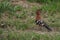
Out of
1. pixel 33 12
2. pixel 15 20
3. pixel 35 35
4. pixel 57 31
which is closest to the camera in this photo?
pixel 35 35

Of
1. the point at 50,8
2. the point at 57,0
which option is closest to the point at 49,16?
the point at 50,8

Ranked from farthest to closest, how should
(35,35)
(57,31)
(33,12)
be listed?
(33,12) < (57,31) < (35,35)

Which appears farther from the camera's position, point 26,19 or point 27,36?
point 26,19

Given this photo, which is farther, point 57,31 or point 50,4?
point 50,4

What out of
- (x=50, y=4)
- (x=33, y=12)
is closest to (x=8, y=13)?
(x=33, y=12)

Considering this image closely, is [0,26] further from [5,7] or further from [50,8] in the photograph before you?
[50,8]

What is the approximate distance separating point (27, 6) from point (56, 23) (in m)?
1.66

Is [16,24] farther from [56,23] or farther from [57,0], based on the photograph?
[57,0]

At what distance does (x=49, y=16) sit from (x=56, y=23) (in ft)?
2.45

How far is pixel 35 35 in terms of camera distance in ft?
25.9

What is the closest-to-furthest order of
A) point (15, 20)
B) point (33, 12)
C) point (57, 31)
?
point (57, 31), point (15, 20), point (33, 12)

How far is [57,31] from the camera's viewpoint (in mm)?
8547

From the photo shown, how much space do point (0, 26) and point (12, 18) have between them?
31.2 inches

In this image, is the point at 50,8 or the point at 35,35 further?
the point at 50,8
